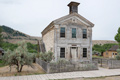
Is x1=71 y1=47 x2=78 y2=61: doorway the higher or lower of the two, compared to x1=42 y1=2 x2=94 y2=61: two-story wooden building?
lower

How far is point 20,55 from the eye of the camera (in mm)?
13047

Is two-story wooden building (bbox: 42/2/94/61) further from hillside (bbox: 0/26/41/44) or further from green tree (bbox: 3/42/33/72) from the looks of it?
hillside (bbox: 0/26/41/44)

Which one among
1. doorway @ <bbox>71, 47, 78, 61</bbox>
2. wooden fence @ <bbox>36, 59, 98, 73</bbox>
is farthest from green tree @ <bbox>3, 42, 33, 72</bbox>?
doorway @ <bbox>71, 47, 78, 61</bbox>

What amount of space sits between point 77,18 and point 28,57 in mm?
10728

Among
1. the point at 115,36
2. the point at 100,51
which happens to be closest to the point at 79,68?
the point at 115,36

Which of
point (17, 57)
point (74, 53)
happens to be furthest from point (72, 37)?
point (17, 57)

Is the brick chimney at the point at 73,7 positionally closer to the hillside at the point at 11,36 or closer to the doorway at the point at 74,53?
the doorway at the point at 74,53

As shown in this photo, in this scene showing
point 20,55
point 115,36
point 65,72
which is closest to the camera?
point 20,55

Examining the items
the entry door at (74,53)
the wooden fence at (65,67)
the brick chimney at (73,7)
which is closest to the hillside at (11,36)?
the brick chimney at (73,7)

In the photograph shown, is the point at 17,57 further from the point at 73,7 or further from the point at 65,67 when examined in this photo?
the point at 73,7

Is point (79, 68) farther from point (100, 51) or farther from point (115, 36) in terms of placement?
point (100, 51)

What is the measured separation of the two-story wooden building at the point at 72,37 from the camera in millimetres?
19295

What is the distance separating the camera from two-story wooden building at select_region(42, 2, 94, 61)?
1930 centimetres

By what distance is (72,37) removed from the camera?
20172mm
